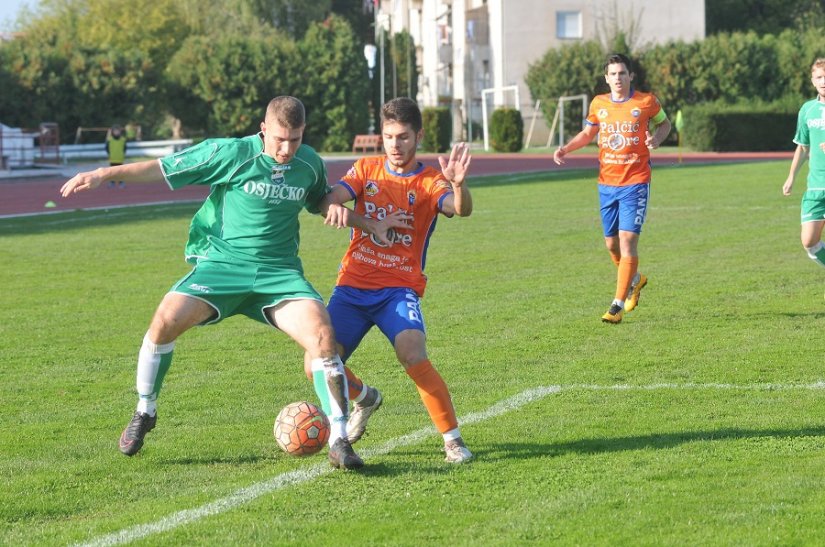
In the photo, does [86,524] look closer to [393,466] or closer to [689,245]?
[393,466]

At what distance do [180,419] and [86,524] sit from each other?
2304 mm

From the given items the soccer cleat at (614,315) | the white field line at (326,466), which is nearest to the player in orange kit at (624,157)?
the soccer cleat at (614,315)

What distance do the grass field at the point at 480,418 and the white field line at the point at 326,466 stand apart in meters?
0.02

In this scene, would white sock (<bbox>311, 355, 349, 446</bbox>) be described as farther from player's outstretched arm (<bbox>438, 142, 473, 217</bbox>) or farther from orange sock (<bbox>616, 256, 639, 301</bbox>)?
orange sock (<bbox>616, 256, 639, 301</bbox>)

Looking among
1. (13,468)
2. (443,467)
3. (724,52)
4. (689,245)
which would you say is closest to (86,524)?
(13,468)

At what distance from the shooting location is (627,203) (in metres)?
11.6

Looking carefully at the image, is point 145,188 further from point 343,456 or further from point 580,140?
point 343,456

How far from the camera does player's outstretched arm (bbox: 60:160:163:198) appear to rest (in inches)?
256

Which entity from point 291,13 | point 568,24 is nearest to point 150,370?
point 568,24

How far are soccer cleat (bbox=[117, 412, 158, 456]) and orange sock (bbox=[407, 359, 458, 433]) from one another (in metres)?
1.39

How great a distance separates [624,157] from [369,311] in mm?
5466

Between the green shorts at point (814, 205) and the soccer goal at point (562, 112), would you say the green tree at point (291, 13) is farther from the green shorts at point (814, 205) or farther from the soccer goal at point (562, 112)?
the green shorts at point (814, 205)

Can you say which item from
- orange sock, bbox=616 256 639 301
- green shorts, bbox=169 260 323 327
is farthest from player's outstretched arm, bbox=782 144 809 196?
green shorts, bbox=169 260 323 327

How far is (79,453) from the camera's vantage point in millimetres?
6824
